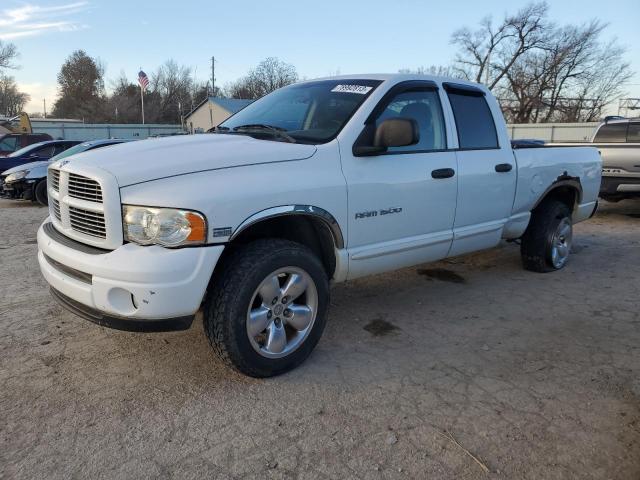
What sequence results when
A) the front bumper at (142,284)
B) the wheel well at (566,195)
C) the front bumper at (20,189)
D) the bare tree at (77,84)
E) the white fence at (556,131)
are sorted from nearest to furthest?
the front bumper at (142,284) → the wheel well at (566,195) → the front bumper at (20,189) → the white fence at (556,131) → the bare tree at (77,84)

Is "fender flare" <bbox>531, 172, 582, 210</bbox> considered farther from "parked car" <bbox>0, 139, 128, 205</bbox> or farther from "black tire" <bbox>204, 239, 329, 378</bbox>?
"parked car" <bbox>0, 139, 128, 205</bbox>

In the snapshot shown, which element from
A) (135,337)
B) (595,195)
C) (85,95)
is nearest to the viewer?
(135,337)

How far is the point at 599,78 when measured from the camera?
46938 mm

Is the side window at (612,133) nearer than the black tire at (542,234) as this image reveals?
No

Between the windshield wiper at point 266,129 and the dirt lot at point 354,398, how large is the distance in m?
1.52

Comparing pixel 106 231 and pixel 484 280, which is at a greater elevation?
pixel 106 231

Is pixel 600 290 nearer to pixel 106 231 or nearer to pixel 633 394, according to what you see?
pixel 633 394

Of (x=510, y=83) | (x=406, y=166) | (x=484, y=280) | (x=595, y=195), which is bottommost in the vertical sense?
(x=484, y=280)

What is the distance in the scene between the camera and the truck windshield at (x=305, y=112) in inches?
142

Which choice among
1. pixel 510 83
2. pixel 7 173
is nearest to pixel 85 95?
pixel 510 83

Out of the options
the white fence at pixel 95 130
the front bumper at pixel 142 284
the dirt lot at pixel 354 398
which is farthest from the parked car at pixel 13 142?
the white fence at pixel 95 130

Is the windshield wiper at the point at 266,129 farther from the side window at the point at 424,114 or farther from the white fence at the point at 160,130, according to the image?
the white fence at the point at 160,130

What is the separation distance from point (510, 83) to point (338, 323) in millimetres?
50816

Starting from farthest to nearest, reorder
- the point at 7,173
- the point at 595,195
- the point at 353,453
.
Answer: the point at 7,173 → the point at 595,195 → the point at 353,453
